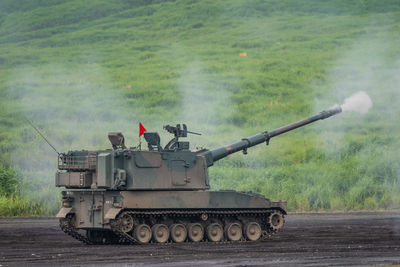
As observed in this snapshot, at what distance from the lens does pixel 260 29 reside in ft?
265

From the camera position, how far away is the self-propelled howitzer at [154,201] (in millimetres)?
26938

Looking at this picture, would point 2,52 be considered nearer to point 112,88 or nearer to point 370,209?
point 112,88

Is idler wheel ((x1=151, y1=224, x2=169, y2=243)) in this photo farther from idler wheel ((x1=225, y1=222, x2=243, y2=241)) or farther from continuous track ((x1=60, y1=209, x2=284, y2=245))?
idler wheel ((x1=225, y1=222, x2=243, y2=241))

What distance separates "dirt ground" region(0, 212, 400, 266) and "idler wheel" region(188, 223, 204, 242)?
88 cm

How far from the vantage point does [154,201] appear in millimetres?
27078

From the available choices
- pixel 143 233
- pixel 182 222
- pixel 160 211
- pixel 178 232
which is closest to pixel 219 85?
pixel 182 222

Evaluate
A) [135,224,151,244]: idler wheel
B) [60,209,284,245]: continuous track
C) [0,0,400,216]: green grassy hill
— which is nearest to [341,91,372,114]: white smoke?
[60,209,284,245]: continuous track

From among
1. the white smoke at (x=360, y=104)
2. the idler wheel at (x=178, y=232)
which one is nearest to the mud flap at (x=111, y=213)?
the idler wheel at (x=178, y=232)

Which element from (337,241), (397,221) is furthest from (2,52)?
(337,241)

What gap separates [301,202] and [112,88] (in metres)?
24.0

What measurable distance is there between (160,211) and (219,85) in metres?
37.9

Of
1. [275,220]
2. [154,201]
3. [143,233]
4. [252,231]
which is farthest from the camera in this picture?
[275,220]

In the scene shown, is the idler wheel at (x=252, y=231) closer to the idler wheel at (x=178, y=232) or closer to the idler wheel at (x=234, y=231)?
the idler wheel at (x=234, y=231)

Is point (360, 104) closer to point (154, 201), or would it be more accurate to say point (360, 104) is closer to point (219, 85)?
point (154, 201)
